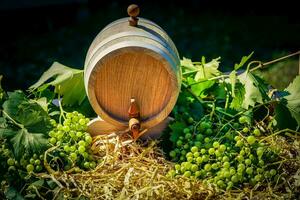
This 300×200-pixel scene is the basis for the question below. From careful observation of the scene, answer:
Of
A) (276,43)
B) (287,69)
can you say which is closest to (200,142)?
(287,69)

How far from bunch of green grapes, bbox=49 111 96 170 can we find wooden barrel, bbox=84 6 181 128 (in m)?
0.10

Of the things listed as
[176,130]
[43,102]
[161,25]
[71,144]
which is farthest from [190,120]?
[161,25]

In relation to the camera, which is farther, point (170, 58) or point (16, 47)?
point (16, 47)

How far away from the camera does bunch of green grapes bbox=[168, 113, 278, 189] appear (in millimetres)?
1759

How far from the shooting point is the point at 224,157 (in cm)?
176

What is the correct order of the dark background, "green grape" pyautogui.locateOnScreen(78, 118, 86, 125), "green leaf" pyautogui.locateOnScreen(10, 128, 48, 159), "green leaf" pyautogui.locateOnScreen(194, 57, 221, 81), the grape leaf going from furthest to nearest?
the dark background
"green leaf" pyautogui.locateOnScreen(194, 57, 221, 81)
the grape leaf
"green grape" pyautogui.locateOnScreen(78, 118, 86, 125)
"green leaf" pyautogui.locateOnScreen(10, 128, 48, 159)

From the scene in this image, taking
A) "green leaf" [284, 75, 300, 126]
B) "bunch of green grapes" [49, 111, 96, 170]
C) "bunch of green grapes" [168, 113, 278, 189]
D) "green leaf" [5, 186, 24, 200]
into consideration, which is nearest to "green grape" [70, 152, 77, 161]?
"bunch of green grapes" [49, 111, 96, 170]

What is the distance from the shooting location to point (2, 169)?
177cm

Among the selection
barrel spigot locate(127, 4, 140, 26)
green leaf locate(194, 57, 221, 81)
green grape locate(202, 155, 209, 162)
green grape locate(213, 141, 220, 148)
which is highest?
barrel spigot locate(127, 4, 140, 26)

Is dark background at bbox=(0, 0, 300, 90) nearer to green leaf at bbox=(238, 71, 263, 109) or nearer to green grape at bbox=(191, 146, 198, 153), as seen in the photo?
green leaf at bbox=(238, 71, 263, 109)

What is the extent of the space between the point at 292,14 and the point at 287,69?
134 cm

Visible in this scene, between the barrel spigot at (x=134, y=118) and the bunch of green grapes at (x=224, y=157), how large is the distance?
0.14 meters

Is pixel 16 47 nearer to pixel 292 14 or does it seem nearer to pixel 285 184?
pixel 292 14

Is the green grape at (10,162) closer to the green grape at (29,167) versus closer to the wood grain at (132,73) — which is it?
the green grape at (29,167)
